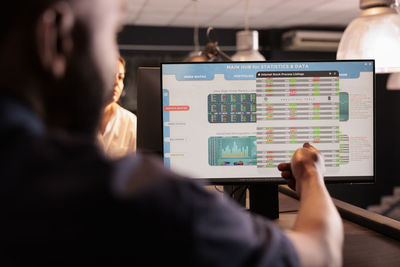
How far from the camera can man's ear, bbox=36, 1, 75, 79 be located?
42cm

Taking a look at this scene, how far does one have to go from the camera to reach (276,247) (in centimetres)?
48

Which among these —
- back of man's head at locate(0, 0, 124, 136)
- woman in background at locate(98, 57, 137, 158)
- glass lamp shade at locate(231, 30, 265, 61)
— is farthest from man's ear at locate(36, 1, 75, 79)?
glass lamp shade at locate(231, 30, 265, 61)

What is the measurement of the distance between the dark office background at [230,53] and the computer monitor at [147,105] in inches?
191

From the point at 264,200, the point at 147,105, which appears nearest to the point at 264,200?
the point at 264,200

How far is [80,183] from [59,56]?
145 millimetres

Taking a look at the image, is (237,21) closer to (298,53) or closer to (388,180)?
(298,53)

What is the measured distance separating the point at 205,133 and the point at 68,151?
74cm

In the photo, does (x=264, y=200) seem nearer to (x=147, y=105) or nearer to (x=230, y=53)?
(x=147, y=105)

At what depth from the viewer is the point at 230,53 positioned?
6.54m

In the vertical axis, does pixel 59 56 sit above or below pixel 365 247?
above

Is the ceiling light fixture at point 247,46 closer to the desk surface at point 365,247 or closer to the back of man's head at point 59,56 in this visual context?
the desk surface at point 365,247

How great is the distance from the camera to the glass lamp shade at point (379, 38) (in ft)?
4.98

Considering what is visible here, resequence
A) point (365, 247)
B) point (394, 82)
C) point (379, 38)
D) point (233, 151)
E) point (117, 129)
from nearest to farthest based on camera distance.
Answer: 1. point (365, 247)
2. point (233, 151)
3. point (379, 38)
4. point (117, 129)
5. point (394, 82)

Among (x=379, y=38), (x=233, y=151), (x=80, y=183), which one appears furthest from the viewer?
(x=379, y=38)
